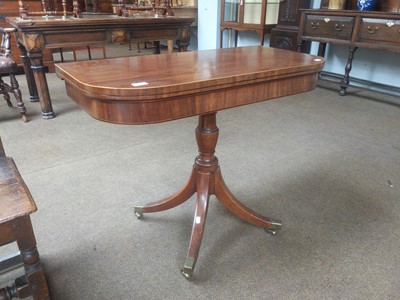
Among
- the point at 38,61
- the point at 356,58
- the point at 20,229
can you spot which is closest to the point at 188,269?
the point at 20,229

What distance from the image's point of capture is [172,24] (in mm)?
2941

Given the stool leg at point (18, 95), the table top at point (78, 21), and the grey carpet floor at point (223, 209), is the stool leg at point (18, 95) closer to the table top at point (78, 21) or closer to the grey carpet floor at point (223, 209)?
the grey carpet floor at point (223, 209)

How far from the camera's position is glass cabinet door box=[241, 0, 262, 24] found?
13.2 ft

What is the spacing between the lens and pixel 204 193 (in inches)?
49.8

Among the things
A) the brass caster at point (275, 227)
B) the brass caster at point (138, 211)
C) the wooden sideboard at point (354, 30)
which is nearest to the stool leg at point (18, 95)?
the brass caster at point (138, 211)

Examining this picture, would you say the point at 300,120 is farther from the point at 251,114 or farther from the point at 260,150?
the point at 260,150

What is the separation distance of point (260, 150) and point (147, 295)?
4.26 ft

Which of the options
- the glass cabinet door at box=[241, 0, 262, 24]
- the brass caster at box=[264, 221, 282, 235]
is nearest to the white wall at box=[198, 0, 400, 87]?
the glass cabinet door at box=[241, 0, 262, 24]

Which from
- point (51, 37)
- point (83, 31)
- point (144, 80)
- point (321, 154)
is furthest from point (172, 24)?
point (144, 80)

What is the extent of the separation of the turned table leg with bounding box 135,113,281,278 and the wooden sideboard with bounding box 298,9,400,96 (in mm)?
2211

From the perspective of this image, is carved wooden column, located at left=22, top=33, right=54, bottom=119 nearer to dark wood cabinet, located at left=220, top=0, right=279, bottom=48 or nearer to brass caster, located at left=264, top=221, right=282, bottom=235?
brass caster, located at left=264, top=221, right=282, bottom=235

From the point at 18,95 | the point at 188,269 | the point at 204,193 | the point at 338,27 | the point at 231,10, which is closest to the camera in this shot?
the point at 188,269

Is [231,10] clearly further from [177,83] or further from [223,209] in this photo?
[177,83]

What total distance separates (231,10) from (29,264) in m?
4.31
